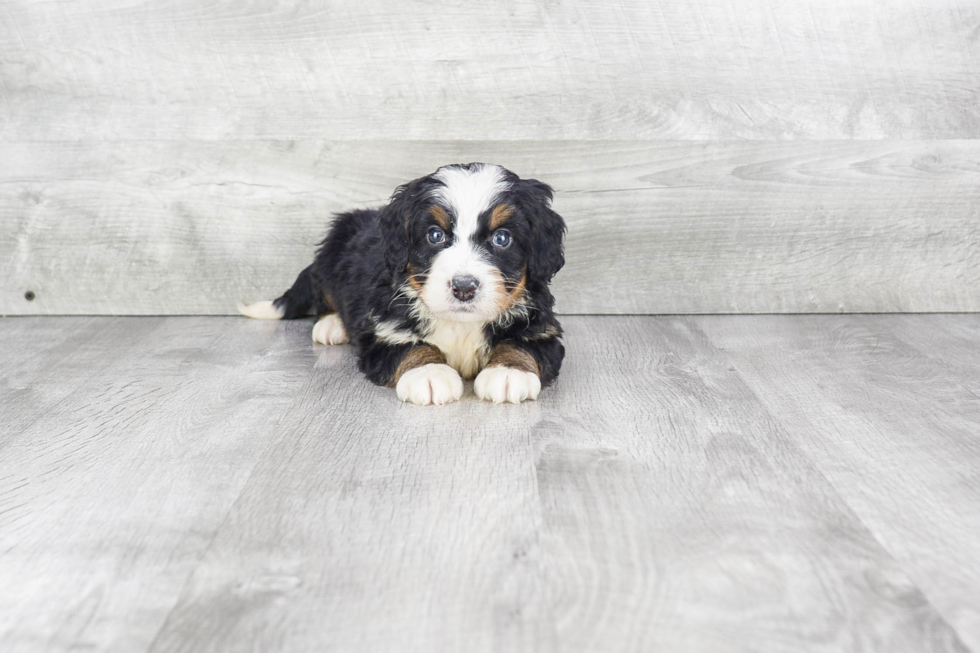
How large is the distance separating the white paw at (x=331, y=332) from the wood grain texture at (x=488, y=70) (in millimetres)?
692

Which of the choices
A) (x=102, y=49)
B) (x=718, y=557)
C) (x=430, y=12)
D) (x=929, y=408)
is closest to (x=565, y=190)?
(x=430, y=12)

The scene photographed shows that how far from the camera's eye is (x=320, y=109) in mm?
3256

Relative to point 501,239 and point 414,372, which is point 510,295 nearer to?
point 501,239

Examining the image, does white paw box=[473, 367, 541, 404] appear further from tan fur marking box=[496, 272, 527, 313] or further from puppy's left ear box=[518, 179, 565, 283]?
puppy's left ear box=[518, 179, 565, 283]

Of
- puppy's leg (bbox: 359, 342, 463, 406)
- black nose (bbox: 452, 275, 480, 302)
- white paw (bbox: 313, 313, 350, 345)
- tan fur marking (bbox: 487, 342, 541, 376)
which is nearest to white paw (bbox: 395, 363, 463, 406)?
puppy's leg (bbox: 359, 342, 463, 406)

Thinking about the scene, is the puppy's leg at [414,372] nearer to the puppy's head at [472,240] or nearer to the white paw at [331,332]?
the puppy's head at [472,240]

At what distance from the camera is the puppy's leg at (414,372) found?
2332mm

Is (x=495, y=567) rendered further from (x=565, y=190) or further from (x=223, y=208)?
(x=223, y=208)

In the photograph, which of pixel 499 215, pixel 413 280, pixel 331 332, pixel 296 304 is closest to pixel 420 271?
pixel 413 280

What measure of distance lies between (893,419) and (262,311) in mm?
2139

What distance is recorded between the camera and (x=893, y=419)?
2213 mm

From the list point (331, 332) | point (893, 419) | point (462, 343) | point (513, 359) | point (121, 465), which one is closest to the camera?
point (121, 465)

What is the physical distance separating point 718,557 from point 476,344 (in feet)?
3.79

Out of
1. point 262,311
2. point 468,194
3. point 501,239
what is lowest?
point 262,311
